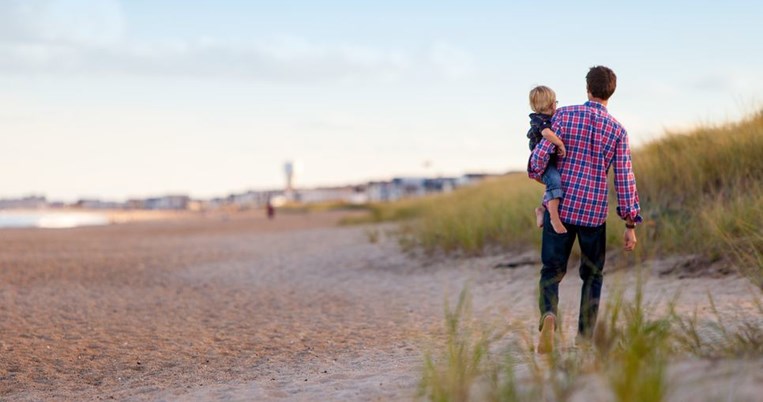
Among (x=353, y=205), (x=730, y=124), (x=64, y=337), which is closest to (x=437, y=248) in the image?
(x=730, y=124)

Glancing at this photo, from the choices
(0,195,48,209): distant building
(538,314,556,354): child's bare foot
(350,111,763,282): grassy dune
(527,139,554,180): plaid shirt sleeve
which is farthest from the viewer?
(0,195,48,209): distant building

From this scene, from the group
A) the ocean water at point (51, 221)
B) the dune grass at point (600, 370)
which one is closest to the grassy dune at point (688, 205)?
the dune grass at point (600, 370)

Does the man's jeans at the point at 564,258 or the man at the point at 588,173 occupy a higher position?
the man at the point at 588,173

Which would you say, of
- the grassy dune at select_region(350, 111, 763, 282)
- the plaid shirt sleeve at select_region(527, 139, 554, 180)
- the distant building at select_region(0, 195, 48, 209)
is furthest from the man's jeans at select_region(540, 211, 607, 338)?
the distant building at select_region(0, 195, 48, 209)

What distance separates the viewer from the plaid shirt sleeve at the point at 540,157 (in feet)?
17.1

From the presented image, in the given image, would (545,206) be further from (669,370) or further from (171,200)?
(171,200)

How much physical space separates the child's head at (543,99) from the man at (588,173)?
0.07m

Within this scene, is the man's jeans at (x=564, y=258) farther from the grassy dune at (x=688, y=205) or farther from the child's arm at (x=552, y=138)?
the grassy dune at (x=688, y=205)

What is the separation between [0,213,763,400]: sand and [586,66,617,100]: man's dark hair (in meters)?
1.36

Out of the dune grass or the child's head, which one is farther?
the child's head

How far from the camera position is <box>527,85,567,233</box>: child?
5.23m

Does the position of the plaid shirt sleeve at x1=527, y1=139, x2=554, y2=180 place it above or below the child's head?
below

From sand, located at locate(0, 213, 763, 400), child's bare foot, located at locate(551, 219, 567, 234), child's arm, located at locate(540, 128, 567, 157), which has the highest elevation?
child's arm, located at locate(540, 128, 567, 157)

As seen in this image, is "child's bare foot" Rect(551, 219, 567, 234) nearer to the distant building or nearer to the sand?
the sand
